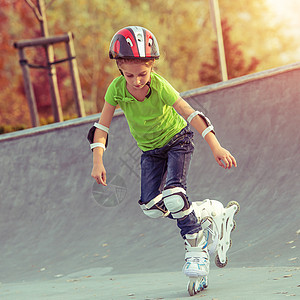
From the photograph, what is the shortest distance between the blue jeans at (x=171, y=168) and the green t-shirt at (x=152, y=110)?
0.07 m

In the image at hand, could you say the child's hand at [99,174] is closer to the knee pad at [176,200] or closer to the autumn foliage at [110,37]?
the knee pad at [176,200]

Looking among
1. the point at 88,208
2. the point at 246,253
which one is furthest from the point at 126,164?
the point at 246,253

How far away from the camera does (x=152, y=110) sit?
447 centimetres

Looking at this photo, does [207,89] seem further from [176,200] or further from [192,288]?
[192,288]

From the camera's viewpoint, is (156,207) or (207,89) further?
(207,89)

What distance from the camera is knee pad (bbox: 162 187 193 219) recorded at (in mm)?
4289

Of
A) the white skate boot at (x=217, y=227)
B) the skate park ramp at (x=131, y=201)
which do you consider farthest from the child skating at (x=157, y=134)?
the skate park ramp at (x=131, y=201)

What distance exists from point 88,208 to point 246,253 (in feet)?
10.9

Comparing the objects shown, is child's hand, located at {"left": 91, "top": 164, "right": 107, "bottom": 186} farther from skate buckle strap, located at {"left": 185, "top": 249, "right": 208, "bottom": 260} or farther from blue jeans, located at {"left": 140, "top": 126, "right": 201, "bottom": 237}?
skate buckle strap, located at {"left": 185, "top": 249, "right": 208, "bottom": 260}

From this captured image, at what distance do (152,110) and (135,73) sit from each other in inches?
16.1

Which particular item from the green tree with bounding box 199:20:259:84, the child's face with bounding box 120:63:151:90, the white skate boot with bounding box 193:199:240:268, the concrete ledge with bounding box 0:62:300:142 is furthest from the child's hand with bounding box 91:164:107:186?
the green tree with bounding box 199:20:259:84

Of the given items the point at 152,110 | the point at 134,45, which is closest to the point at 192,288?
the point at 152,110

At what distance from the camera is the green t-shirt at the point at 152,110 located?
4.40m

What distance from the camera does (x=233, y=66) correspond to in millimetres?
36656
